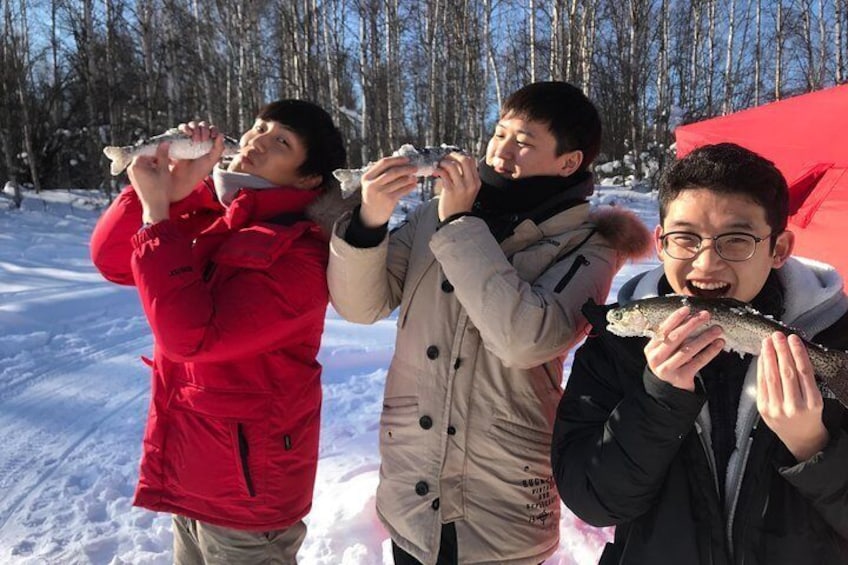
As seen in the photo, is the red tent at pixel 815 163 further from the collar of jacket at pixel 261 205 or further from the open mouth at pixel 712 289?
the collar of jacket at pixel 261 205

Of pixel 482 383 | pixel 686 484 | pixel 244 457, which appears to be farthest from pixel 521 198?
pixel 244 457

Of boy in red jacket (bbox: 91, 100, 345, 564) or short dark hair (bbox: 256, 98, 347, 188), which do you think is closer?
boy in red jacket (bbox: 91, 100, 345, 564)

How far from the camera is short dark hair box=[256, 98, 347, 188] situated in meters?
2.14

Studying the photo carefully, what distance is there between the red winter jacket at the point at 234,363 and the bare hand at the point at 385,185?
0.31 meters

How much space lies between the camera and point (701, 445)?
142 cm

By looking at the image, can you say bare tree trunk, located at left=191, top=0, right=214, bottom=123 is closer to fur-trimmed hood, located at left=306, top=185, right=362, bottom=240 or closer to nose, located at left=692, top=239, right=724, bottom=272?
fur-trimmed hood, located at left=306, top=185, right=362, bottom=240

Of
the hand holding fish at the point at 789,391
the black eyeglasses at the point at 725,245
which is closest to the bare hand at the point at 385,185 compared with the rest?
the black eyeglasses at the point at 725,245

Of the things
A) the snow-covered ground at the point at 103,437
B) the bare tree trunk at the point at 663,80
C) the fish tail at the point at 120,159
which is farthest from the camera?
the bare tree trunk at the point at 663,80

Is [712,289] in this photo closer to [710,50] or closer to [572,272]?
[572,272]

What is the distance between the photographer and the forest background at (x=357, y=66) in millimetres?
16406

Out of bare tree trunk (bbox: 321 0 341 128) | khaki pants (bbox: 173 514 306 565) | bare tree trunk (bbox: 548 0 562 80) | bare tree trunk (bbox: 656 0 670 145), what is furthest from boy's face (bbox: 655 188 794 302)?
bare tree trunk (bbox: 656 0 670 145)

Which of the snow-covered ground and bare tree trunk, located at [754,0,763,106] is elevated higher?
bare tree trunk, located at [754,0,763,106]

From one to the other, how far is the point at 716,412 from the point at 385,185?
1.01 meters

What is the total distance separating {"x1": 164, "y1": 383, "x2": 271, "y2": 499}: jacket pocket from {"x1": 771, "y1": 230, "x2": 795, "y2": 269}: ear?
146 cm
